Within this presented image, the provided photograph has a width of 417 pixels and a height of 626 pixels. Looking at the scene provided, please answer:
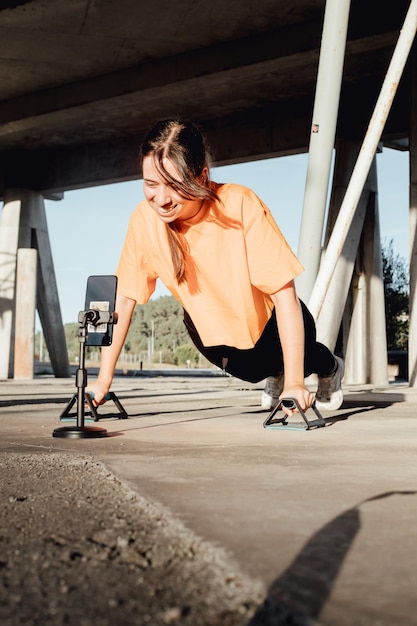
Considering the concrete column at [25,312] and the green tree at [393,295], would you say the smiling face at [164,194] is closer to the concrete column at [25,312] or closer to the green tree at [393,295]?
the concrete column at [25,312]

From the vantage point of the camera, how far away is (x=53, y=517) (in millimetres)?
1805

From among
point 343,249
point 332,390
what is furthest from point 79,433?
point 343,249

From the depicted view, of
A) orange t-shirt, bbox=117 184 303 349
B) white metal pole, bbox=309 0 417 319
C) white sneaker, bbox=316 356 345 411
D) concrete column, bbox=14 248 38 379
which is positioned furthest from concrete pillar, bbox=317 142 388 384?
orange t-shirt, bbox=117 184 303 349

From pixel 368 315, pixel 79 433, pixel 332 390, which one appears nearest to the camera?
pixel 79 433

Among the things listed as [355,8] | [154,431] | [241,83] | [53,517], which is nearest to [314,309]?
[154,431]

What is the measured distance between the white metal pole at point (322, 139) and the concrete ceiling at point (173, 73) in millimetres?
4859

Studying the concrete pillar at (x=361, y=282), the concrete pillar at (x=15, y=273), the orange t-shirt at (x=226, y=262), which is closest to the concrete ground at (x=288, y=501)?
the orange t-shirt at (x=226, y=262)

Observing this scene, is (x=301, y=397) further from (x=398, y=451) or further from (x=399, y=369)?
(x=399, y=369)

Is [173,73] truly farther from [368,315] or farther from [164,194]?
[164,194]

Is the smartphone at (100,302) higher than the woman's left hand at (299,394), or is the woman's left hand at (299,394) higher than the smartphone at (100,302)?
the smartphone at (100,302)

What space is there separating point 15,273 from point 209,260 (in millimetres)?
16949

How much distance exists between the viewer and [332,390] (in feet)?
16.5

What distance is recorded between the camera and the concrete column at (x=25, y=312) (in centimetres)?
1925

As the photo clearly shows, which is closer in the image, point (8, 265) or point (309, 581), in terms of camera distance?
point (309, 581)
